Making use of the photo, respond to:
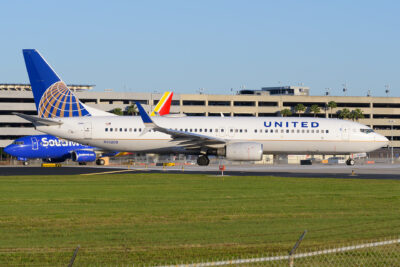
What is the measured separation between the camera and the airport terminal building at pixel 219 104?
148 meters

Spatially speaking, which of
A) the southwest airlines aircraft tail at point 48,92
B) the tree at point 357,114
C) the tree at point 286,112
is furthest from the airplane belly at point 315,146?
the tree at point 357,114

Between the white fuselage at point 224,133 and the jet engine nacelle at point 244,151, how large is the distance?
9.70 ft

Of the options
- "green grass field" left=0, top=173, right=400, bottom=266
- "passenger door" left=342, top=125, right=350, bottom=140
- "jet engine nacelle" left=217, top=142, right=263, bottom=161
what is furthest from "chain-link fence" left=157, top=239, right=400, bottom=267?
"passenger door" left=342, top=125, right=350, bottom=140

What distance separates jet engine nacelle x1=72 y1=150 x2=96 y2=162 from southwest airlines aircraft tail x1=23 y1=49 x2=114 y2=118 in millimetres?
13425

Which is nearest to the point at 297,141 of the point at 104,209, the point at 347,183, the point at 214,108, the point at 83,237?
the point at 347,183

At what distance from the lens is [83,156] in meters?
70.7

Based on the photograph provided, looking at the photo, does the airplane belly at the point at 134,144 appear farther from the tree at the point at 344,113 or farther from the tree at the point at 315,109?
the tree at the point at 344,113

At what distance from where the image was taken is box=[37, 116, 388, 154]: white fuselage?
54.7 meters

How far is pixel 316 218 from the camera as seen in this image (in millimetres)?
21391

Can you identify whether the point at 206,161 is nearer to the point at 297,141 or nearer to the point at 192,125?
the point at 192,125

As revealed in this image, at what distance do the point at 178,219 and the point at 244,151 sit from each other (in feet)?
99.4

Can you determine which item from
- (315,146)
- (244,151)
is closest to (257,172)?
(244,151)

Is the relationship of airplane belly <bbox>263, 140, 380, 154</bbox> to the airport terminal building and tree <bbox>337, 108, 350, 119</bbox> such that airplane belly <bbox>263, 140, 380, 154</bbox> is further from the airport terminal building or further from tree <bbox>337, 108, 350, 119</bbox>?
tree <bbox>337, 108, 350, 119</bbox>

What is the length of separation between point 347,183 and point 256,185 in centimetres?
578
